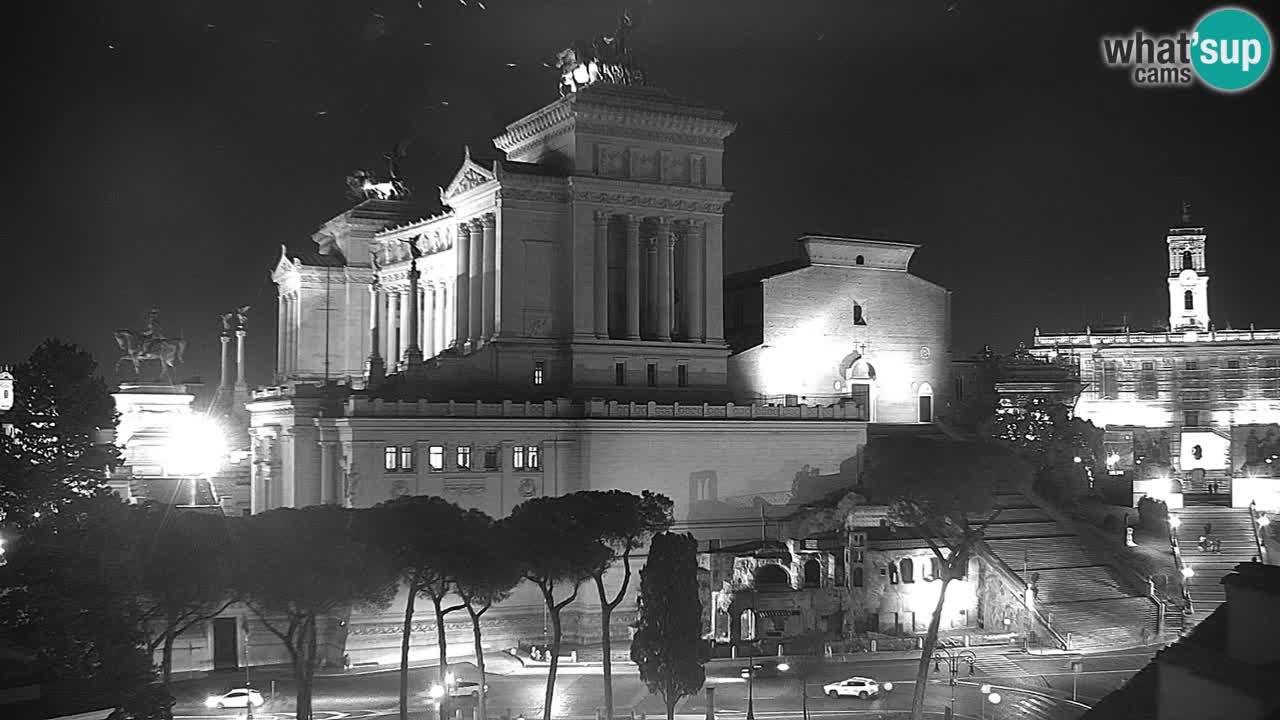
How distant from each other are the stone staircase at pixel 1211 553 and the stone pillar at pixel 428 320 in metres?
50.5

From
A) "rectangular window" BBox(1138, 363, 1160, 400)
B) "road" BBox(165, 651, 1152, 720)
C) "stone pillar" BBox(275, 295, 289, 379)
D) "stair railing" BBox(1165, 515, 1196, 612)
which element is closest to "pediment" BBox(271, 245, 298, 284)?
"stone pillar" BBox(275, 295, 289, 379)

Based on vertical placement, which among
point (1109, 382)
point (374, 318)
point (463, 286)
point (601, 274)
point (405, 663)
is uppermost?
point (601, 274)

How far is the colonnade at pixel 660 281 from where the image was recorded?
3044 inches

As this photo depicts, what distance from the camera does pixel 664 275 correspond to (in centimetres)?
7838

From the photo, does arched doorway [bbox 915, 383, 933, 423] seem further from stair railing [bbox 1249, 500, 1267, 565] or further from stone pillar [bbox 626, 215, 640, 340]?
stone pillar [bbox 626, 215, 640, 340]

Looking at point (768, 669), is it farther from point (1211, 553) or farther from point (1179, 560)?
point (1211, 553)

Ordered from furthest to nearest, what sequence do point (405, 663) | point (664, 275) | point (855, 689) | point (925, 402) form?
1. point (925, 402)
2. point (664, 275)
3. point (855, 689)
4. point (405, 663)

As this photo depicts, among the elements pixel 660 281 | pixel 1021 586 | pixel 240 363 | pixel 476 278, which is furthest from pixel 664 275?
pixel 240 363

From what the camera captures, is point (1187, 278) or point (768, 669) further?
point (1187, 278)

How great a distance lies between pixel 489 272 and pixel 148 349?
23540 millimetres

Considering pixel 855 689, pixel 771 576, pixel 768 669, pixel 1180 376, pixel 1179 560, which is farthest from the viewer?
pixel 1180 376

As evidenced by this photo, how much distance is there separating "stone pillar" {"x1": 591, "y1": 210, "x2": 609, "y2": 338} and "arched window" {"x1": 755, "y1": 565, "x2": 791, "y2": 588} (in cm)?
1788

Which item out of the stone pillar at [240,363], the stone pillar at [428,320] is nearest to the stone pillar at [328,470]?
the stone pillar at [428,320]

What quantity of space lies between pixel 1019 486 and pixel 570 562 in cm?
3619
